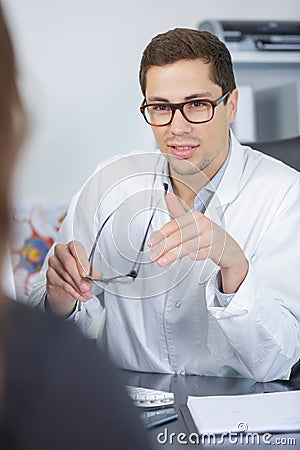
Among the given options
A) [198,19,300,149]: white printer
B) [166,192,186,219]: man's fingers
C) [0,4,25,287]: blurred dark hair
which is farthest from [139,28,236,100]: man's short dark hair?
[198,19,300,149]: white printer

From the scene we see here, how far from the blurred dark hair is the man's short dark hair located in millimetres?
1054

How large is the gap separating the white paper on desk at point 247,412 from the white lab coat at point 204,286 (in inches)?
6.5

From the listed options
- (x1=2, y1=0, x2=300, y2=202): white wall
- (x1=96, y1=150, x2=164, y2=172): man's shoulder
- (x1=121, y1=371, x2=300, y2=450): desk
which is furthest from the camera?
(x1=2, y1=0, x2=300, y2=202): white wall

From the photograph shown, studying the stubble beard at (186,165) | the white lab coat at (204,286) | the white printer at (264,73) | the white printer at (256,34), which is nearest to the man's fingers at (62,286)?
the white lab coat at (204,286)

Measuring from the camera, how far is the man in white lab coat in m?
1.19

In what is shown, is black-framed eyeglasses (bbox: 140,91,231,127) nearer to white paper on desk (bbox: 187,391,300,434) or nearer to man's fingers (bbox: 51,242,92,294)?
man's fingers (bbox: 51,242,92,294)

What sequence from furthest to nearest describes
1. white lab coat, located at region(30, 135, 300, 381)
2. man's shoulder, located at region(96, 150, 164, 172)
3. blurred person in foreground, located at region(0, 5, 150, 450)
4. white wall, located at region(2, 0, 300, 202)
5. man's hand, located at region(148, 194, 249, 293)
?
white wall, located at region(2, 0, 300, 202) → man's shoulder, located at region(96, 150, 164, 172) → white lab coat, located at region(30, 135, 300, 381) → man's hand, located at region(148, 194, 249, 293) → blurred person in foreground, located at region(0, 5, 150, 450)

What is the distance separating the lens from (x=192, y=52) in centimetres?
141

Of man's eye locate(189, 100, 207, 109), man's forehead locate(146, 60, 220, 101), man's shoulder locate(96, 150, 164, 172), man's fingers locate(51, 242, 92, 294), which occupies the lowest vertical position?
man's fingers locate(51, 242, 92, 294)

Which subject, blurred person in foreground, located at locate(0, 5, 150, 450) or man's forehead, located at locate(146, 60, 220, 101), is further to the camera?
man's forehead, located at locate(146, 60, 220, 101)

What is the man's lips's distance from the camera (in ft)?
4.60

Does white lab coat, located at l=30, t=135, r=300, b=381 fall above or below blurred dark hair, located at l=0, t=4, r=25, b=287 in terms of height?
below

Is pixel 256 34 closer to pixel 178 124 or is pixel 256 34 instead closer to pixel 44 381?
pixel 178 124

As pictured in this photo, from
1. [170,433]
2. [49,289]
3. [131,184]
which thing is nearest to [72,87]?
[131,184]
